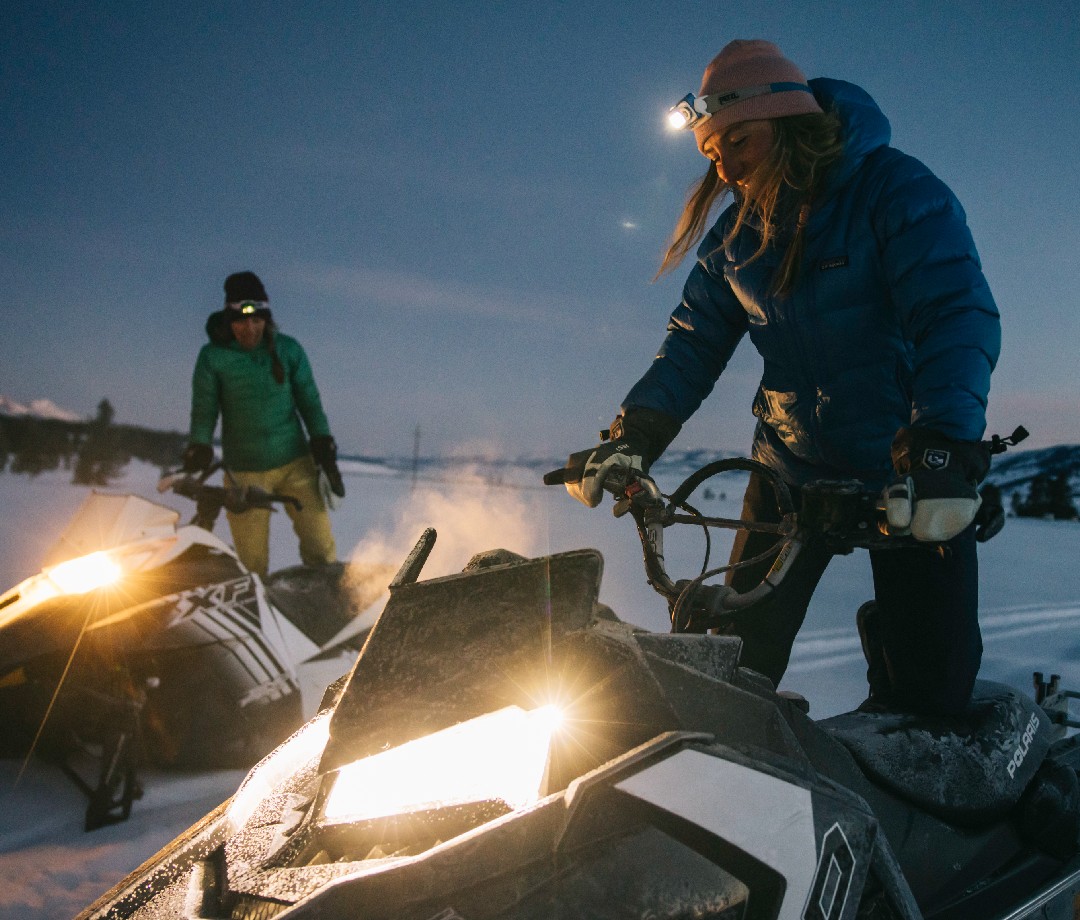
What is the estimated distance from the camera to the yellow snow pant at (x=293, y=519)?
195 inches

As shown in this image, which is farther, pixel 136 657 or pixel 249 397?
→ pixel 249 397

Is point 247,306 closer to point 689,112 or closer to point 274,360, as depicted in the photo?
point 274,360

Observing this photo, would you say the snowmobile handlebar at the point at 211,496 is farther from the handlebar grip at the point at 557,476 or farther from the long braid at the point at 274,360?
the handlebar grip at the point at 557,476

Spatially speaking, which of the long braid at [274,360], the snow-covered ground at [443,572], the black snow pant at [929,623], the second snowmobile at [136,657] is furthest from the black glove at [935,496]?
the long braid at [274,360]

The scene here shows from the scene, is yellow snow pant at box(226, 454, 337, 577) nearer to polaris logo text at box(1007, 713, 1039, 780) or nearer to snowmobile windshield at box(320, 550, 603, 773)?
snowmobile windshield at box(320, 550, 603, 773)

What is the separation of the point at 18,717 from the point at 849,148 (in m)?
3.60

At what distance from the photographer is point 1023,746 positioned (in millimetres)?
1658

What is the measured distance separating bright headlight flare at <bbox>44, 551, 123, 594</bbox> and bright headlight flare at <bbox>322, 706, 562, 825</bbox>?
248 cm

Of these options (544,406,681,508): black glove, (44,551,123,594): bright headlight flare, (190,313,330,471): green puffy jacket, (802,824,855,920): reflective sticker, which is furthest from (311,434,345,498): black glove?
(802,824,855,920): reflective sticker

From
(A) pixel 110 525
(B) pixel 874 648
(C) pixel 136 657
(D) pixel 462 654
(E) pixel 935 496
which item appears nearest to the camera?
(D) pixel 462 654

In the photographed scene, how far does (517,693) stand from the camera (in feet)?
3.52

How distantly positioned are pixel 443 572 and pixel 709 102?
483 centimetres

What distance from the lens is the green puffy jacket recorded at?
512cm

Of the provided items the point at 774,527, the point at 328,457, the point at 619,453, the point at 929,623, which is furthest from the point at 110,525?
the point at 929,623
